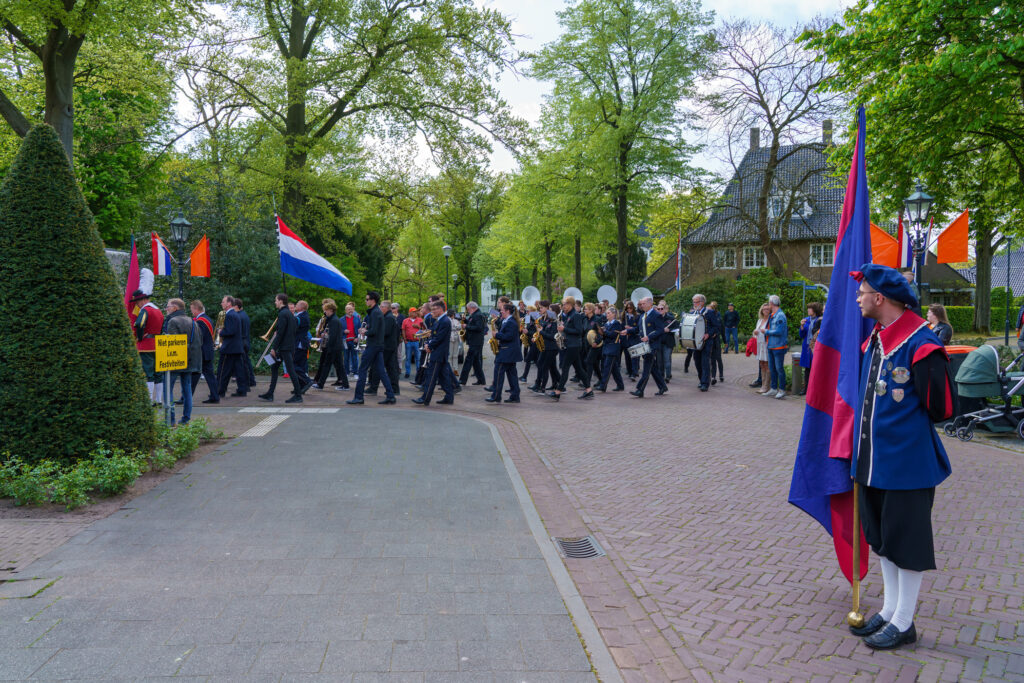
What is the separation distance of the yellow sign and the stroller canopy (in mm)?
10556

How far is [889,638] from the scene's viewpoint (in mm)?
3414

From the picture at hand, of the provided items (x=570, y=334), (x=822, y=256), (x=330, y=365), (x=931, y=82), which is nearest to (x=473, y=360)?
(x=570, y=334)

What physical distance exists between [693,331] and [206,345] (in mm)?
9811

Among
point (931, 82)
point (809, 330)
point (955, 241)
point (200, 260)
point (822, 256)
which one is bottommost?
point (809, 330)

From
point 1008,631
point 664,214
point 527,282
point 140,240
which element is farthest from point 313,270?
point 527,282

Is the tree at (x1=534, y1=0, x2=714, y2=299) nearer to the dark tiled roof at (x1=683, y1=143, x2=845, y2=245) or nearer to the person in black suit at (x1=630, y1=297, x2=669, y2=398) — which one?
the dark tiled roof at (x1=683, y1=143, x2=845, y2=245)

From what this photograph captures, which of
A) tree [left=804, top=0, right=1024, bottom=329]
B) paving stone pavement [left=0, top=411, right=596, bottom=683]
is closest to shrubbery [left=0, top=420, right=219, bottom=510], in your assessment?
paving stone pavement [left=0, top=411, right=596, bottom=683]

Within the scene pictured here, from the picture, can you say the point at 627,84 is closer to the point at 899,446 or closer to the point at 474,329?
the point at 474,329

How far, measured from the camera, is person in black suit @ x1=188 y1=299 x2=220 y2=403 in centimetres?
1148

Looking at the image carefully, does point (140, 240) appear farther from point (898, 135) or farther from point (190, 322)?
point (898, 135)

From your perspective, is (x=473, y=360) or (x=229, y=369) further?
(x=473, y=360)

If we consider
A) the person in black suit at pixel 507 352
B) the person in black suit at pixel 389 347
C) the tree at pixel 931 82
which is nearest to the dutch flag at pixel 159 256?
the person in black suit at pixel 389 347

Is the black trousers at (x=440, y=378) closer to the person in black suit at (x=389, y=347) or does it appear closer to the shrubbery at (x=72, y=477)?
the person in black suit at (x=389, y=347)

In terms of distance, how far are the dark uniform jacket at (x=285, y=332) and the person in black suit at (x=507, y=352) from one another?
370cm
